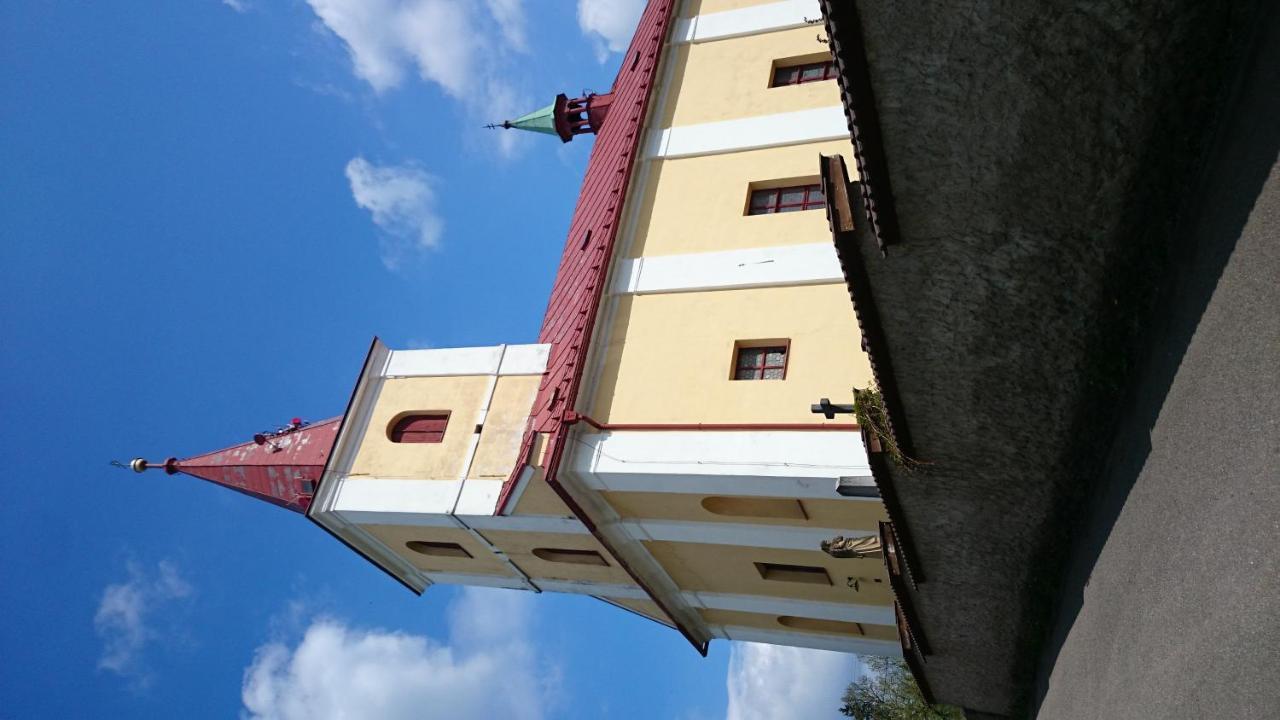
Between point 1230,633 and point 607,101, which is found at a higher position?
point 607,101

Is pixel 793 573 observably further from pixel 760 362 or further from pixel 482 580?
pixel 482 580

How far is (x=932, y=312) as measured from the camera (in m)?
6.77

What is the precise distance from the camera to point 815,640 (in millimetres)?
15891

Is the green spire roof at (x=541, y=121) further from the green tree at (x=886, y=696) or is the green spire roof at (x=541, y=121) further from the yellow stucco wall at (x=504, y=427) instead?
the green tree at (x=886, y=696)

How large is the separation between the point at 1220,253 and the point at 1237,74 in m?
1.08

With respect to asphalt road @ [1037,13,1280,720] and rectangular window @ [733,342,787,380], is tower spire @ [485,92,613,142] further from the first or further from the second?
asphalt road @ [1037,13,1280,720]

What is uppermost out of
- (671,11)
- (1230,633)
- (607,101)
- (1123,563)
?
(607,101)

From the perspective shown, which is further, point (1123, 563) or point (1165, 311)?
point (1123, 563)

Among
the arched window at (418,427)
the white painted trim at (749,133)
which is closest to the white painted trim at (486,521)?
the arched window at (418,427)

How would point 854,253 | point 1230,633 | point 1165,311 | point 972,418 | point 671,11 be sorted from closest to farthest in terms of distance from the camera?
point 1230,633 < point 1165,311 < point 854,253 < point 972,418 < point 671,11

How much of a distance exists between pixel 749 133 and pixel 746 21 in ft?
8.84

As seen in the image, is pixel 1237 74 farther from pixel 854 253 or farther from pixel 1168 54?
pixel 854 253

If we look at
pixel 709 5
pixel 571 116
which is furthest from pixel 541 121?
pixel 709 5

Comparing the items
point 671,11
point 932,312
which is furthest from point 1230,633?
point 671,11
